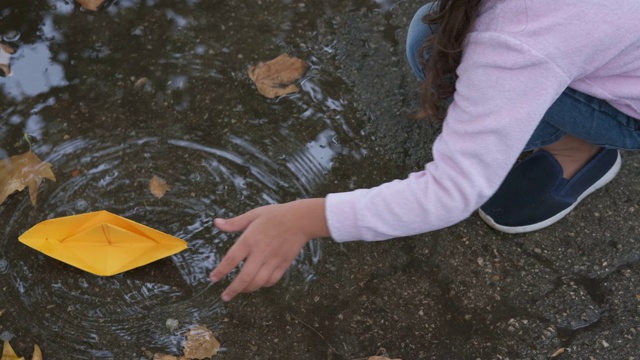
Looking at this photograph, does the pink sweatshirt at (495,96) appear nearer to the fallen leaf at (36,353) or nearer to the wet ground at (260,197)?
the wet ground at (260,197)

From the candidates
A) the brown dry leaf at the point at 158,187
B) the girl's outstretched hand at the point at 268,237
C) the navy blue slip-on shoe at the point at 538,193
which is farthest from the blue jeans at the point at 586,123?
the brown dry leaf at the point at 158,187

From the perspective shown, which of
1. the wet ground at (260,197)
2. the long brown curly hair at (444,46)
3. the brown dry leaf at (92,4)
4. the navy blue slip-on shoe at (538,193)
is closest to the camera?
the long brown curly hair at (444,46)

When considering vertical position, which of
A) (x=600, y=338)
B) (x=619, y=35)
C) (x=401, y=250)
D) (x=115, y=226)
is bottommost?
(x=600, y=338)

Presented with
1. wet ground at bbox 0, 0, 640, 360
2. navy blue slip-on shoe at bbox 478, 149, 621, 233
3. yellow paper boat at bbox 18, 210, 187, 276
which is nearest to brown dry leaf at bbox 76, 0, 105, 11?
wet ground at bbox 0, 0, 640, 360

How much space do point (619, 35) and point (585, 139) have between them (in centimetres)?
45

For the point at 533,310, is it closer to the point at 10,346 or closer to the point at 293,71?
the point at 293,71

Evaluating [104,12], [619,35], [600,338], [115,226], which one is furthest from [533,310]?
[104,12]

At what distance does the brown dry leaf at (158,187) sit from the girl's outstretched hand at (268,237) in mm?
594

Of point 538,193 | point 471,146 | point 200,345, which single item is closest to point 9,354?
point 200,345

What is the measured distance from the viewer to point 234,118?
2.12 metres

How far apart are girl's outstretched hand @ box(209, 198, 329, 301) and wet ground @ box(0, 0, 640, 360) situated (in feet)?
1.16

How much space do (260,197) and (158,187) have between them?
28 cm

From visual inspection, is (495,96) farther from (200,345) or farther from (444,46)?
(200,345)

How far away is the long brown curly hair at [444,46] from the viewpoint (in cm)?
136
